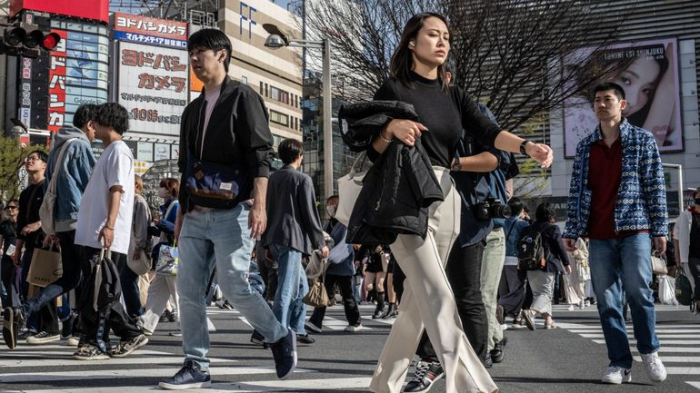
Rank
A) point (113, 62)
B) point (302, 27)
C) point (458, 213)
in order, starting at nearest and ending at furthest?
point (458, 213) < point (302, 27) < point (113, 62)

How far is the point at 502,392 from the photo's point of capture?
470cm

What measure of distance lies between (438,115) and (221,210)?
129 centimetres

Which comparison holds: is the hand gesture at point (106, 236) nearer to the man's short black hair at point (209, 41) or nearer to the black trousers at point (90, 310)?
the black trousers at point (90, 310)

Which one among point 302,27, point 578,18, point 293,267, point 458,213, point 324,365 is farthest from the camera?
point 302,27

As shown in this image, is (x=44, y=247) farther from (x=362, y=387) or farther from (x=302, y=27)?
(x=302, y=27)

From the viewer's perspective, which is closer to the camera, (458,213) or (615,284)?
(458,213)

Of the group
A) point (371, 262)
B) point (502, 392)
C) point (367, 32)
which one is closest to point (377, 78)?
point (367, 32)

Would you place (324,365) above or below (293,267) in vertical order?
below

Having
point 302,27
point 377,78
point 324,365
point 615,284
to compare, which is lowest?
point 324,365

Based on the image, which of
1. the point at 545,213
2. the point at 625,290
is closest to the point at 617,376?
the point at 625,290

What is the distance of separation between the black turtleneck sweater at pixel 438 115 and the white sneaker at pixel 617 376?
1.89 metres

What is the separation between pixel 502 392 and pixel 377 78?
52.4ft

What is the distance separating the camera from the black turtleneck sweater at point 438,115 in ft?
13.1

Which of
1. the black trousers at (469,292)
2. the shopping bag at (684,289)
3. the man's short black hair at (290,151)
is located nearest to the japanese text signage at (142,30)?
the shopping bag at (684,289)
